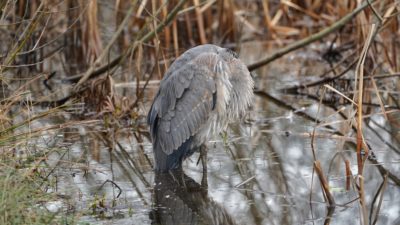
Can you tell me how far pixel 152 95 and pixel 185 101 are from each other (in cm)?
271

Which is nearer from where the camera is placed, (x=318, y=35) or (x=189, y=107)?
(x=189, y=107)

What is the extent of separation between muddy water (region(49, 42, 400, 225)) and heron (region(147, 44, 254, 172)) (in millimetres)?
185

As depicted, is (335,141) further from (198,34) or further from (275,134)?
(198,34)

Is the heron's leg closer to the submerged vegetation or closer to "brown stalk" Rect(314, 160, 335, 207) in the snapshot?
the submerged vegetation

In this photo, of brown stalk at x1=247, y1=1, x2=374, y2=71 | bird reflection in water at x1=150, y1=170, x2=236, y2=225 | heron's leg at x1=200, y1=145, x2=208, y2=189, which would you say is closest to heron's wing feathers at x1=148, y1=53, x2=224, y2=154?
heron's leg at x1=200, y1=145, x2=208, y2=189

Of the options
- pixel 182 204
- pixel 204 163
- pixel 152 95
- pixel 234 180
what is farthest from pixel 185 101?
pixel 152 95

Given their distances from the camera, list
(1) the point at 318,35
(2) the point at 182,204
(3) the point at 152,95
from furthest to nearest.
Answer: (3) the point at 152,95
(1) the point at 318,35
(2) the point at 182,204

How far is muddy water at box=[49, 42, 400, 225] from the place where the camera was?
5094 millimetres

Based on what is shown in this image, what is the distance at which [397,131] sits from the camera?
7059 millimetres

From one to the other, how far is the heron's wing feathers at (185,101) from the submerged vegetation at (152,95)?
Result: 1.20ft

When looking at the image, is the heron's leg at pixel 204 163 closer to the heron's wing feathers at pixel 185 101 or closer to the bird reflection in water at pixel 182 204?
the bird reflection in water at pixel 182 204

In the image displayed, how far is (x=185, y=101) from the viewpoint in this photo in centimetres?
623

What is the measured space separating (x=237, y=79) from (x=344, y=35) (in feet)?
16.4

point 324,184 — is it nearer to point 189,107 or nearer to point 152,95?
point 189,107
